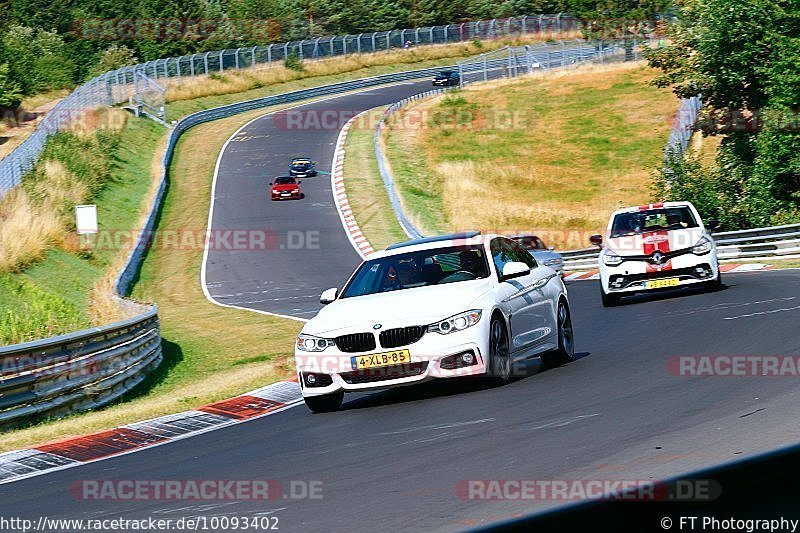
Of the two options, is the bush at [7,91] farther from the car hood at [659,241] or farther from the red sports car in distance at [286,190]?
the car hood at [659,241]

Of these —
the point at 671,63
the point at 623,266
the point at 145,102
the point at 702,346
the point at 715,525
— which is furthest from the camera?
the point at 145,102

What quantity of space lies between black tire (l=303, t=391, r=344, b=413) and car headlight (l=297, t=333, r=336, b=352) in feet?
1.78

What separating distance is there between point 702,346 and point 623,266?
7008 millimetres

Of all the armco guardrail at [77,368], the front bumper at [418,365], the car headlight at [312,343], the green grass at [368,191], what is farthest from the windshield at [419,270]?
the green grass at [368,191]

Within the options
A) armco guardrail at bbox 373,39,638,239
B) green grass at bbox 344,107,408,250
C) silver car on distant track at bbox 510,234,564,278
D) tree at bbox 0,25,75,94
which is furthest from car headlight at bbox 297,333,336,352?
tree at bbox 0,25,75,94

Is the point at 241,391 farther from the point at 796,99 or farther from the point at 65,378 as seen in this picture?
the point at 796,99

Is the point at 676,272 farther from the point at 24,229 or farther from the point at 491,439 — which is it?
the point at 24,229

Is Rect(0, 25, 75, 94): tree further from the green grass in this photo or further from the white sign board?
the white sign board

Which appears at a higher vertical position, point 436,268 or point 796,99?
point 436,268

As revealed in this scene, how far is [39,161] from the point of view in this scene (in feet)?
136

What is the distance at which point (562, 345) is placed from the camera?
13680mm

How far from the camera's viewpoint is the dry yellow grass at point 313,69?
76.2 meters

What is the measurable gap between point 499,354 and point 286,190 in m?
37.9

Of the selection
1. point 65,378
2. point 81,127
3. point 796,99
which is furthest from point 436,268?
point 81,127
